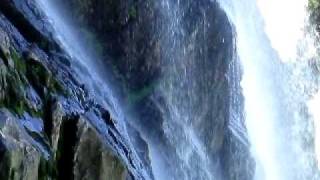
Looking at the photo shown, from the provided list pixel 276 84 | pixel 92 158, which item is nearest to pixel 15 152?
pixel 92 158

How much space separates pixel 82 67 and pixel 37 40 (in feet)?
3.61

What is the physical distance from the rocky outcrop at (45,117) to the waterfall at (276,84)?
559 inches

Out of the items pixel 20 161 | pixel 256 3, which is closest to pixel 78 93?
A: pixel 20 161

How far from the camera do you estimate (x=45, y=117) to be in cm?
757

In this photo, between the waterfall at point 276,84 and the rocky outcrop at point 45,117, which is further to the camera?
the waterfall at point 276,84

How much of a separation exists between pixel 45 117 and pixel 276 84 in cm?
2273

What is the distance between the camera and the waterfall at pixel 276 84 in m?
26.0

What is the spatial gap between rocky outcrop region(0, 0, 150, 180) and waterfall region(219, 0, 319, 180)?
14.2 m

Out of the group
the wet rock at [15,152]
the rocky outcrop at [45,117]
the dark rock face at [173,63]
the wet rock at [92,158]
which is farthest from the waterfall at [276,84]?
the wet rock at [15,152]

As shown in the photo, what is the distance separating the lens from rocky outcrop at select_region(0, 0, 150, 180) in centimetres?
665

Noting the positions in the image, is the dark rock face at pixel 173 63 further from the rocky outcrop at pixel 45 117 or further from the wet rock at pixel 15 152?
the wet rock at pixel 15 152

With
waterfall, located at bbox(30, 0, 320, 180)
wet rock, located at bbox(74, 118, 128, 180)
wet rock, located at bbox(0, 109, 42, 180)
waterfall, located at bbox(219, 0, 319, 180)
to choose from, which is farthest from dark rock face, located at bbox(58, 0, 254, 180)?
wet rock, located at bbox(0, 109, 42, 180)

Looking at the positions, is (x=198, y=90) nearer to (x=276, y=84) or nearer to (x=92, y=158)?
(x=92, y=158)

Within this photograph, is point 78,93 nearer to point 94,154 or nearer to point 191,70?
point 94,154
